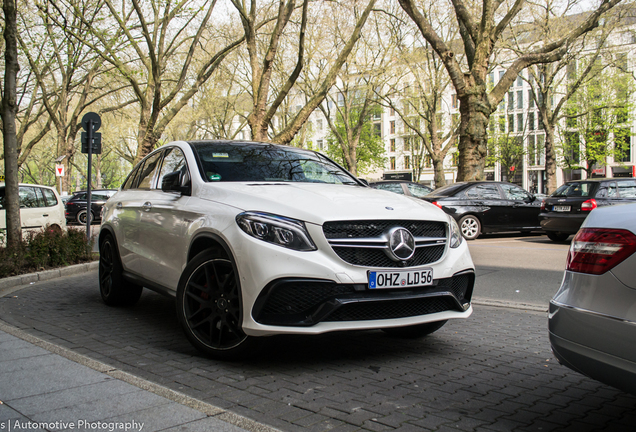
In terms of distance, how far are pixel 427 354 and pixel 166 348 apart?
2.05m

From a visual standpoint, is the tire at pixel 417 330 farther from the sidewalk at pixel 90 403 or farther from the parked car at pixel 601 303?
the sidewalk at pixel 90 403

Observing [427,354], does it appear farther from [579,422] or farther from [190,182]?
[190,182]

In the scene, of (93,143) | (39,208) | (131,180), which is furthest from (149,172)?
(39,208)

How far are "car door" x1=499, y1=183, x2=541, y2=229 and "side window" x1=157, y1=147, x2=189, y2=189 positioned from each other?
11.7 m

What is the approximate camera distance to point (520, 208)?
15422mm

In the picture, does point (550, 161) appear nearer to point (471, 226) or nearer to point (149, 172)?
point (471, 226)

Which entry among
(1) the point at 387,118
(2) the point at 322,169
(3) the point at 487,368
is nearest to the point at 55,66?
(2) the point at 322,169

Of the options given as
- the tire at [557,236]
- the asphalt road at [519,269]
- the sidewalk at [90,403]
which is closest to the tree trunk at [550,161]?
the tire at [557,236]

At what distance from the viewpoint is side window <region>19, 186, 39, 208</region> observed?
12953 mm

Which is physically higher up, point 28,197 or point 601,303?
point 28,197

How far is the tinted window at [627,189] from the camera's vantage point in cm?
1272

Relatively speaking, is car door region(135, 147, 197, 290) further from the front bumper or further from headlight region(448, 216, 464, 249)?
headlight region(448, 216, 464, 249)

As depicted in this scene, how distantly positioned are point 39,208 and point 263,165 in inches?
395

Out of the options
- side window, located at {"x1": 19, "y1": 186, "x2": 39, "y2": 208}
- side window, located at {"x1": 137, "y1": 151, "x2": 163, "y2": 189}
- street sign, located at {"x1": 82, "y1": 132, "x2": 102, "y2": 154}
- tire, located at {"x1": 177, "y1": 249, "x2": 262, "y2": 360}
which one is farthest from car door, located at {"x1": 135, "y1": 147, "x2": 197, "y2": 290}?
side window, located at {"x1": 19, "y1": 186, "x2": 39, "y2": 208}
